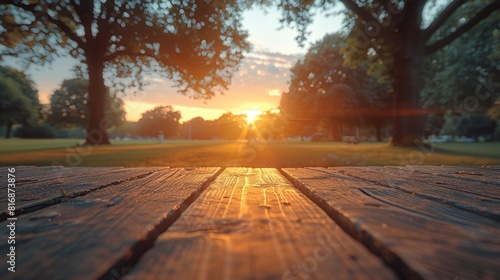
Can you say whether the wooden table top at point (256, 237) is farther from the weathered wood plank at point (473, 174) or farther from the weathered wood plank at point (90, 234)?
the weathered wood plank at point (473, 174)

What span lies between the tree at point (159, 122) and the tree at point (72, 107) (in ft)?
140

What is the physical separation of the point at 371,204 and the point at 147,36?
53.3 feet

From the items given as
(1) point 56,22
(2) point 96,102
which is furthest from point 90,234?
(2) point 96,102

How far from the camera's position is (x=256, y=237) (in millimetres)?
793

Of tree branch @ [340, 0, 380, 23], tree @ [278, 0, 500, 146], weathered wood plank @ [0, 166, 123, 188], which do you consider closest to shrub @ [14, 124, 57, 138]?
tree @ [278, 0, 500, 146]

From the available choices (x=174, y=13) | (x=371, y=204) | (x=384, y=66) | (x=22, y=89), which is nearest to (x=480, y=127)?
(x=384, y=66)

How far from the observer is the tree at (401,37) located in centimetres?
1202

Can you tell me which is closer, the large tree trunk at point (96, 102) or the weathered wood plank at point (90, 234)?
the weathered wood plank at point (90, 234)

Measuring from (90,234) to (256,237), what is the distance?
1.50 ft

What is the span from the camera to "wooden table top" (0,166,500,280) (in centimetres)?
61

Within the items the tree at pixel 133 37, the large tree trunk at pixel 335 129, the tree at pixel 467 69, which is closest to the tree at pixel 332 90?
the large tree trunk at pixel 335 129

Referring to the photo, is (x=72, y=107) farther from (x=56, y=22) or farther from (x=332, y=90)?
(x=332, y=90)

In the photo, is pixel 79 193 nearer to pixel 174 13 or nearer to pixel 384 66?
pixel 174 13

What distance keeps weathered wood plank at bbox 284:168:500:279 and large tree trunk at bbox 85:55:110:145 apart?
19.3 meters
